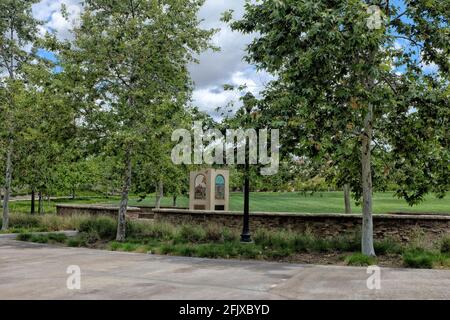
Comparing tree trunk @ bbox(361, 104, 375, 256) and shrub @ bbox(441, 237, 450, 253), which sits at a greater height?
tree trunk @ bbox(361, 104, 375, 256)

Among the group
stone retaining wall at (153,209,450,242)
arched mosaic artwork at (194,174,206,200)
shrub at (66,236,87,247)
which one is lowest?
shrub at (66,236,87,247)

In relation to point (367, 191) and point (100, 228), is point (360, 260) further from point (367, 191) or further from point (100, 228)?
point (100, 228)

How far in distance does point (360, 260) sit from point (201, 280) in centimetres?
465

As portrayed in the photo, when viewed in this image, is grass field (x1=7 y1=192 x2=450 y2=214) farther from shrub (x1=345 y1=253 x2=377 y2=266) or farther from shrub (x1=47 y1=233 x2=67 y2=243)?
shrub (x1=345 y1=253 x2=377 y2=266)

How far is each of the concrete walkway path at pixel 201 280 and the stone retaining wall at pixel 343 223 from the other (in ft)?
15.8

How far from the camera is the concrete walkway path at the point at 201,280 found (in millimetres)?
8062

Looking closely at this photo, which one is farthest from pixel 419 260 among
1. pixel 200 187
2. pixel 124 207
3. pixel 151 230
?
pixel 200 187

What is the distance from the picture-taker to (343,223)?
53.7ft

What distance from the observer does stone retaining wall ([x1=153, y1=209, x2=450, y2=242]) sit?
1510 centimetres

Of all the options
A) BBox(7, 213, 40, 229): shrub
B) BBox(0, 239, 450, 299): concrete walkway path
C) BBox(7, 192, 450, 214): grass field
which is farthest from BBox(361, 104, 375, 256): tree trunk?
BBox(7, 213, 40, 229): shrub

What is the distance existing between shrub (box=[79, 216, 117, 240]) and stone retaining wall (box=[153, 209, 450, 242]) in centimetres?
400

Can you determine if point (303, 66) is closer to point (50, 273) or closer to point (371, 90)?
point (371, 90)

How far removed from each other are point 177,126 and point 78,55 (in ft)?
15.9
